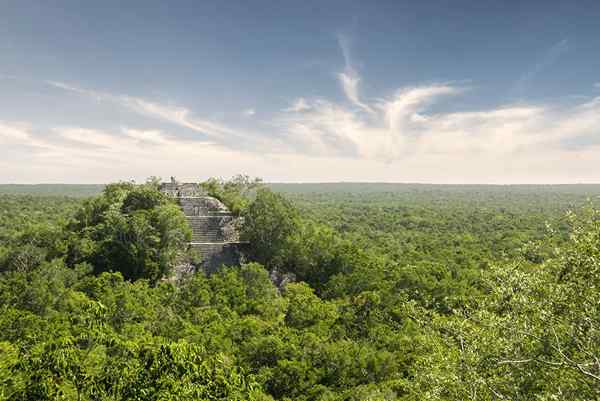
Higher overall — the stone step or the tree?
the tree

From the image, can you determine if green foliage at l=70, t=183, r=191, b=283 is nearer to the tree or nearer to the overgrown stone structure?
the overgrown stone structure

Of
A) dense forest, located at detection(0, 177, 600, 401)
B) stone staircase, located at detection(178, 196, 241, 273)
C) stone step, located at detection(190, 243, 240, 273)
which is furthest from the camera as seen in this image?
stone staircase, located at detection(178, 196, 241, 273)

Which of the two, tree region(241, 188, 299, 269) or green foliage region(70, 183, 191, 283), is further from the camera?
tree region(241, 188, 299, 269)

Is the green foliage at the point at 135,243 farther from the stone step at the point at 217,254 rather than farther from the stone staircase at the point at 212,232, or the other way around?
the stone staircase at the point at 212,232

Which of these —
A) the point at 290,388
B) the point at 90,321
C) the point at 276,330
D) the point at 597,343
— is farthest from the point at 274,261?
the point at 597,343

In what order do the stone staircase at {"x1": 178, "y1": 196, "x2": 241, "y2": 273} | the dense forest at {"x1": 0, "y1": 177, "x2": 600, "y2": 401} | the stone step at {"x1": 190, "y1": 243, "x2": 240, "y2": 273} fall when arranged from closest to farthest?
the dense forest at {"x1": 0, "y1": 177, "x2": 600, "y2": 401}, the stone step at {"x1": 190, "y1": 243, "x2": 240, "y2": 273}, the stone staircase at {"x1": 178, "y1": 196, "x2": 241, "y2": 273}

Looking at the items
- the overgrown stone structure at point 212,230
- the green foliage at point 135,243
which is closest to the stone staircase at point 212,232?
the overgrown stone structure at point 212,230

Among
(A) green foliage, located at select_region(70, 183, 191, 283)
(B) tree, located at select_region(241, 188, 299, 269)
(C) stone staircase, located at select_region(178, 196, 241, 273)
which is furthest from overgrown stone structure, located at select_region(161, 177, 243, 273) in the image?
(A) green foliage, located at select_region(70, 183, 191, 283)

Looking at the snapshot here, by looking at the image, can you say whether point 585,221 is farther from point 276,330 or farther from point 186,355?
point 276,330
